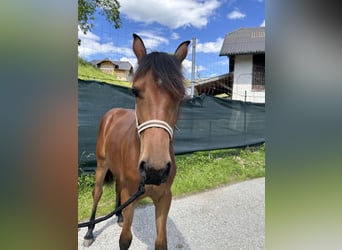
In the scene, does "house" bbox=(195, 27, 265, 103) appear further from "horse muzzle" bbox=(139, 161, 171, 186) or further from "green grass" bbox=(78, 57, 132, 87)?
"horse muzzle" bbox=(139, 161, 171, 186)

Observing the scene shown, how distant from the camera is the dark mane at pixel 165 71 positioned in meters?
1.09

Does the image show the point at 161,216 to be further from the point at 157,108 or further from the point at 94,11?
the point at 94,11

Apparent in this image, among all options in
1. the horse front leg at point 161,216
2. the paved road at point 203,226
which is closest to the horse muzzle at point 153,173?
the horse front leg at point 161,216

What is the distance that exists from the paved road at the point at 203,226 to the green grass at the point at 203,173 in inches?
7.0

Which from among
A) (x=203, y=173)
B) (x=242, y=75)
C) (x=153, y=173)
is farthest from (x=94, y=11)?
(x=242, y=75)

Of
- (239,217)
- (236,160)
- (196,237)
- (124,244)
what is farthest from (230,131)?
(124,244)

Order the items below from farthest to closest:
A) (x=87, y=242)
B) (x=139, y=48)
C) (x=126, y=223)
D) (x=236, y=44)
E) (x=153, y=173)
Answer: (x=236, y=44) → (x=87, y=242) → (x=126, y=223) → (x=139, y=48) → (x=153, y=173)

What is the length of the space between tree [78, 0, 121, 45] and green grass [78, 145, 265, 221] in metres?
1.63

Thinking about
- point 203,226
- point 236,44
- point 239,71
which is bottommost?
point 203,226

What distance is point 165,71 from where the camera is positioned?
3.65 ft

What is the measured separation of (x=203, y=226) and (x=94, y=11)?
2.09 meters
